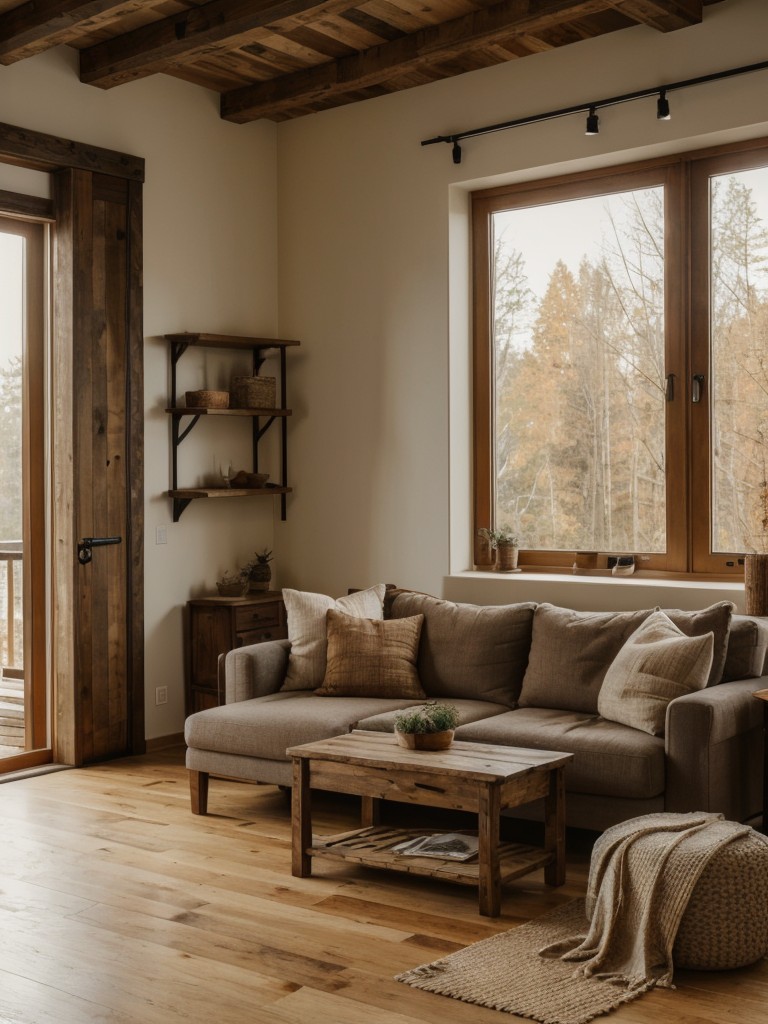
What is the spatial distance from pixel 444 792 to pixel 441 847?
0.95 ft

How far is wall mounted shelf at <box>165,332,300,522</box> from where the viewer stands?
5.77 m

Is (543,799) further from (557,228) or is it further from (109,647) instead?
(557,228)

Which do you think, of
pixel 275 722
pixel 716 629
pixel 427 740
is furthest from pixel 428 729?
pixel 716 629

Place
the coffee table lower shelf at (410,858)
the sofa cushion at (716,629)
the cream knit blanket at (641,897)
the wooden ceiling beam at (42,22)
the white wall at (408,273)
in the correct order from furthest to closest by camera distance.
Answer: the white wall at (408,273) → the wooden ceiling beam at (42,22) → the sofa cushion at (716,629) → the coffee table lower shelf at (410,858) → the cream knit blanket at (641,897)

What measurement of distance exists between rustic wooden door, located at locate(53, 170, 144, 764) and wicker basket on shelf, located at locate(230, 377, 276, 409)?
22.7 inches

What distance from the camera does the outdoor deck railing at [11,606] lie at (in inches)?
211

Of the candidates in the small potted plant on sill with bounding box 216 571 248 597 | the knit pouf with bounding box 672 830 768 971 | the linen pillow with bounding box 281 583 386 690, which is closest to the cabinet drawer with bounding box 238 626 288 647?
the small potted plant on sill with bounding box 216 571 248 597

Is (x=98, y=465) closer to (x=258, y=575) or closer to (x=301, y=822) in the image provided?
(x=258, y=575)

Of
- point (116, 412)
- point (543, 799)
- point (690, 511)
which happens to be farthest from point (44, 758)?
point (690, 511)

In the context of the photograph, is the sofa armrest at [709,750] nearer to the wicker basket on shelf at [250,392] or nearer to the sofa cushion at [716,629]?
the sofa cushion at [716,629]

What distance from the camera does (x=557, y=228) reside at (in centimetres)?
558

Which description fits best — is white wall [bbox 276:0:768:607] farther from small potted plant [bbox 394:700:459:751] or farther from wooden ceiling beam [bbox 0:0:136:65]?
wooden ceiling beam [bbox 0:0:136:65]

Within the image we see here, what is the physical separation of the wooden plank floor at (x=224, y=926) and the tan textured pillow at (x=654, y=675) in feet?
1.78

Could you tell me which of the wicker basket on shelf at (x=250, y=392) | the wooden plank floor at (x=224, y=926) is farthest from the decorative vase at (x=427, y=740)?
the wicker basket on shelf at (x=250, y=392)
